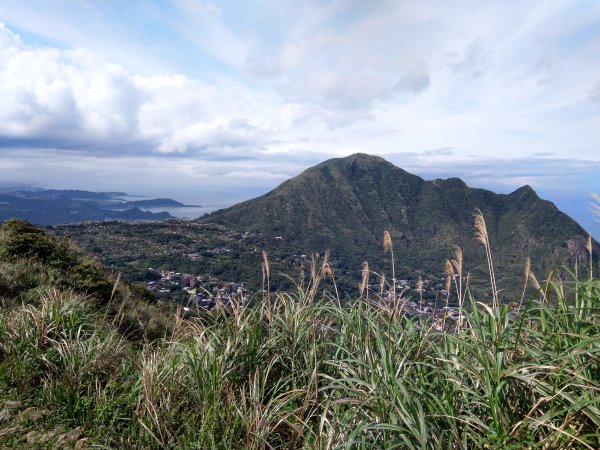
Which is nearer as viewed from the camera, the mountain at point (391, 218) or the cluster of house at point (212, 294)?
the cluster of house at point (212, 294)

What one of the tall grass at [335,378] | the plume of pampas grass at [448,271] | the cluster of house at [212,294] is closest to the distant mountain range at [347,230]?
the cluster of house at [212,294]

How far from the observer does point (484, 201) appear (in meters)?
138

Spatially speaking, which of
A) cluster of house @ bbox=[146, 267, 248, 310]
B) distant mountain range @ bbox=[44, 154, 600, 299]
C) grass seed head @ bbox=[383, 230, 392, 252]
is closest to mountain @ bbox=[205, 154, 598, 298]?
distant mountain range @ bbox=[44, 154, 600, 299]

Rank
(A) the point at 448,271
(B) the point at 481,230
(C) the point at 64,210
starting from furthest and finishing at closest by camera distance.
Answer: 1. (C) the point at 64,210
2. (A) the point at 448,271
3. (B) the point at 481,230

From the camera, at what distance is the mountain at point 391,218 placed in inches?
3647

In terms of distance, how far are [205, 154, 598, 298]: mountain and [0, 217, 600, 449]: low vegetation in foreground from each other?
207 feet

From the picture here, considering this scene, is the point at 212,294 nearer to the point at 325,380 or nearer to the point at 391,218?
the point at 325,380

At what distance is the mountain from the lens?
304 feet

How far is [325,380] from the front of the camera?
333cm

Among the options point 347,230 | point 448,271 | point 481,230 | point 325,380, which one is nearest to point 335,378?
point 325,380

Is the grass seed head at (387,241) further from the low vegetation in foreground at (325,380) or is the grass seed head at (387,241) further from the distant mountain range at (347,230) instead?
the distant mountain range at (347,230)

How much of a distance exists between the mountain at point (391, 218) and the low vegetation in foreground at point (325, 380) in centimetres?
6295

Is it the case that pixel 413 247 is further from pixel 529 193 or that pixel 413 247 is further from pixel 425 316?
pixel 425 316

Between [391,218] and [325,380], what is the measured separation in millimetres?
140297
